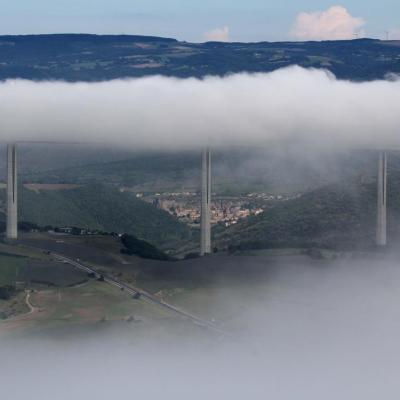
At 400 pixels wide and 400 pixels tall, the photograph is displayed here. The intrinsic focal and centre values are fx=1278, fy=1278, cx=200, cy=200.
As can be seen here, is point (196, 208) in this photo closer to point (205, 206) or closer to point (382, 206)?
point (205, 206)

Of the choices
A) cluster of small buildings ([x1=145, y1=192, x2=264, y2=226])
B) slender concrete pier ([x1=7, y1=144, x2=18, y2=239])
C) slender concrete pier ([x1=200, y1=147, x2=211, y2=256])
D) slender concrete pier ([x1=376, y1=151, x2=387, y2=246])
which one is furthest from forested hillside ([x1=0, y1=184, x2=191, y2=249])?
slender concrete pier ([x1=376, y1=151, x2=387, y2=246])

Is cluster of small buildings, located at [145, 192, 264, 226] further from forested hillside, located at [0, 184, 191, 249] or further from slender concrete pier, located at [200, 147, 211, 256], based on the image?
slender concrete pier, located at [200, 147, 211, 256]

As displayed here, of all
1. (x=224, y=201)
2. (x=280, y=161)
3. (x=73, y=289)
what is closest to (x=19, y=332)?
(x=73, y=289)

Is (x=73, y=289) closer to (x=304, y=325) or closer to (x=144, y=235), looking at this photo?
(x=304, y=325)

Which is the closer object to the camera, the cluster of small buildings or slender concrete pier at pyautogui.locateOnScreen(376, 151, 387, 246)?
slender concrete pier at pyautogui.locateOnScreen(376, 151, 387, 246)

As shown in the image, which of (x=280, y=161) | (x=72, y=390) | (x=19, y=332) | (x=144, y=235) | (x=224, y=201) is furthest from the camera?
(x=280, y=161)

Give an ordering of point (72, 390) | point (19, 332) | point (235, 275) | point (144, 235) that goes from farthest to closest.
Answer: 1. point (144, 235)
2. point (235, 275)
3. point (19, 332)
4. point (72, 390)

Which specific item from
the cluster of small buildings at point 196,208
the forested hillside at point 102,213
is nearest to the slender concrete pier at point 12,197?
the forested hillside at point 102,213
